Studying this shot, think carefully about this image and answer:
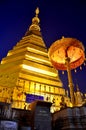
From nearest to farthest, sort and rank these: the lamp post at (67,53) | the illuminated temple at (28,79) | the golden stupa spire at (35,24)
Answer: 1. the lamp post at (67,53)
2. the illuminated temple at (28,79)
3. the golden stupa spire at (35,24)

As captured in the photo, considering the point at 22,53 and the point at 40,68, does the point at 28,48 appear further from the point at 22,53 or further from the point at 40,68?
the point at 40,68

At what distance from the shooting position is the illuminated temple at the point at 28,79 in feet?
43.3

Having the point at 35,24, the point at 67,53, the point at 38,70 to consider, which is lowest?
the point at 38,70

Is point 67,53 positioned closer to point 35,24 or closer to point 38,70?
point 38,70

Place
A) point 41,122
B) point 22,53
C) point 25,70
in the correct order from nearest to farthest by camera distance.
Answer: point 41,122, point 25,70, point 22,53

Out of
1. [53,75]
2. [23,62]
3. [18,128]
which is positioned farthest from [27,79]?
[18,128]

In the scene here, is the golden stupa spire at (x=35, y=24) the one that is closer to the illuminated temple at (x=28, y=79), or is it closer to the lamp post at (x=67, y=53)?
the illuminated temple at (x=28, y=79)

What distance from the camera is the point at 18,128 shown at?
212 inches

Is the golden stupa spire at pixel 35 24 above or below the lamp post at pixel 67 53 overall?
above

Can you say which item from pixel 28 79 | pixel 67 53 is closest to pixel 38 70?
pixel 28 79

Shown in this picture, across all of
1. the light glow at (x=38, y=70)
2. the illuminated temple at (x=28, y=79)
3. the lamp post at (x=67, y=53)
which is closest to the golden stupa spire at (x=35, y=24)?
the illuminated temple at (x=28, y=79)

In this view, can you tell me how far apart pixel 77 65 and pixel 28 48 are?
26.5 ft

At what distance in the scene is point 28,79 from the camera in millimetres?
15102

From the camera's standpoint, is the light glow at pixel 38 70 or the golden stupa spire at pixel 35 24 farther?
the golden stupa spire at pixel 35 24
